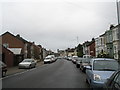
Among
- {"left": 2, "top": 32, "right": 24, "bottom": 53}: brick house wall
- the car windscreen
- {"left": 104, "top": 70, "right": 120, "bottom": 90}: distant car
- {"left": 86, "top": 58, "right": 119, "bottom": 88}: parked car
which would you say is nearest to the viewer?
{"left": 104, "top": 70, "right": 120, "bottom": 90}: distant car

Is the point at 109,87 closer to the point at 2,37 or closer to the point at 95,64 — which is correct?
the point at 95,64

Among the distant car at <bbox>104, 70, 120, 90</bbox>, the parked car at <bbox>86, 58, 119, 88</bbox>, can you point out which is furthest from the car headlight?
the distant car at <bbox>104, 70, 120, 90</bbox>

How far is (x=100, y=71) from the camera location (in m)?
9.62

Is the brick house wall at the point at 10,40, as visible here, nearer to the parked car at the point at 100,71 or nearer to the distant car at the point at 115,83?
the parked car at the point at 100,71

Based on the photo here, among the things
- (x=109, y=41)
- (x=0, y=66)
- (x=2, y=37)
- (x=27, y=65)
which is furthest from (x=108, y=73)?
(x=2, y=37)

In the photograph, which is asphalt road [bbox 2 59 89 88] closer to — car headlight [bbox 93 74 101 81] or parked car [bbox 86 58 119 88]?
parked car [bbox 86 58 119 88]

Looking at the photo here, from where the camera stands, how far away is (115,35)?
42875 mm

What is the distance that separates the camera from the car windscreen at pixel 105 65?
34.0ft

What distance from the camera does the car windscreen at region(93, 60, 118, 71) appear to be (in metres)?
10.4

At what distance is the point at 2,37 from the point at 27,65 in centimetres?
3043

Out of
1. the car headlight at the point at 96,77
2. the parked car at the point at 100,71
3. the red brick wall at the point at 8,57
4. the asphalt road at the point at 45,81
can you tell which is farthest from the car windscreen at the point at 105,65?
the red brick wall at the point at 8,57

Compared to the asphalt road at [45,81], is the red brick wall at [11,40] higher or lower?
higher

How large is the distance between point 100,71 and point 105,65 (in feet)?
3.74

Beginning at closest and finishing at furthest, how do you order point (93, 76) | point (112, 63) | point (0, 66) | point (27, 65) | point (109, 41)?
point (93, 76) < point (112, 63) < point (0, 66) < point (27, 65) < point (109, 41)
